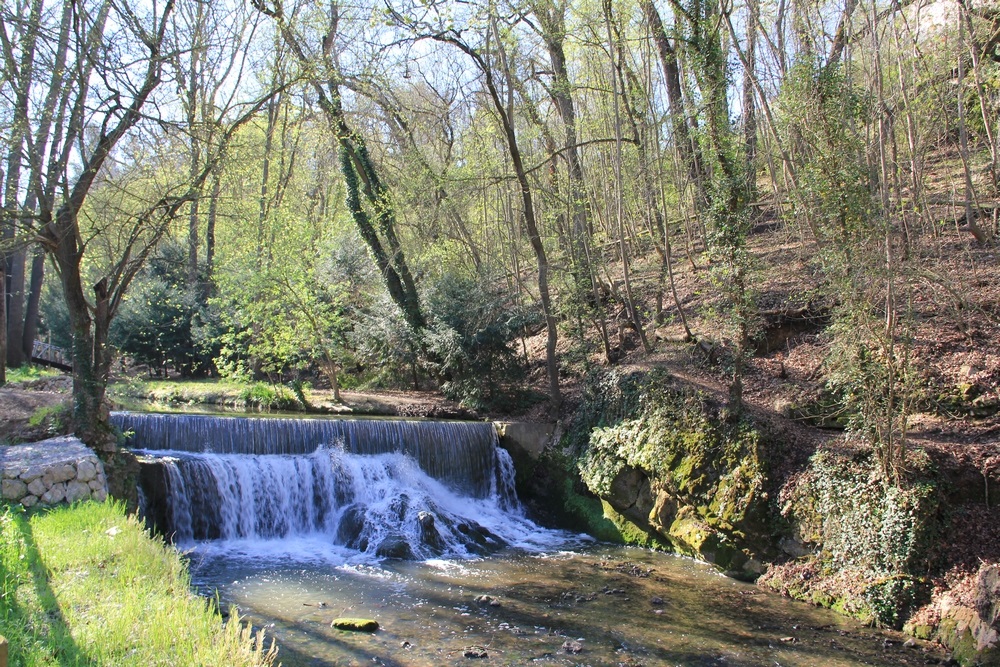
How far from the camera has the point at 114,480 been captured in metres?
8.29

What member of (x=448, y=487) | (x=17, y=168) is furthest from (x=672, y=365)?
(x=17, y=168)

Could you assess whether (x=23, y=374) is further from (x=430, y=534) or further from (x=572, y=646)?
(x=572, y=646)

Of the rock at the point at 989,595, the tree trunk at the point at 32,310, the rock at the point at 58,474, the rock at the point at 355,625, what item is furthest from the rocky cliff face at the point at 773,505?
the tree trunk at the point at 32,310

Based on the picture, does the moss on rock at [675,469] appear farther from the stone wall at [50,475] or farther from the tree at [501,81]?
the stone wall at [50,475]

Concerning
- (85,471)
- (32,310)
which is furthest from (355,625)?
(32,310)

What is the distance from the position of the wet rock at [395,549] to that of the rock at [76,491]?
3278mm

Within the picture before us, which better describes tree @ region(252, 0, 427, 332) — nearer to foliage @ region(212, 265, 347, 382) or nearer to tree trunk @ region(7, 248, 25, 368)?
foliage @ region(212, 265, 347, 382)

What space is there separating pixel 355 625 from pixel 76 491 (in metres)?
3.35

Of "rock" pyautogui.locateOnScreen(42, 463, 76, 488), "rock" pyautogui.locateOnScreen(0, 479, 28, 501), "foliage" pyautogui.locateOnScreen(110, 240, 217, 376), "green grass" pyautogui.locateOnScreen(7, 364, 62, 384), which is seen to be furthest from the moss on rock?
"foliage" pyautogui.locateOnScreen(110, 240, 217, 376)

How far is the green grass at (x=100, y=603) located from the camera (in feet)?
12.1

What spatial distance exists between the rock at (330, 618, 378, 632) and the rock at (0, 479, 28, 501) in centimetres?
330

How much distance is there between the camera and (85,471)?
24.0 feet

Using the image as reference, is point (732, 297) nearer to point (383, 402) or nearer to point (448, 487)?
point (448, 487)

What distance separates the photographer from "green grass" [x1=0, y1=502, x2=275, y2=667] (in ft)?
12.1
